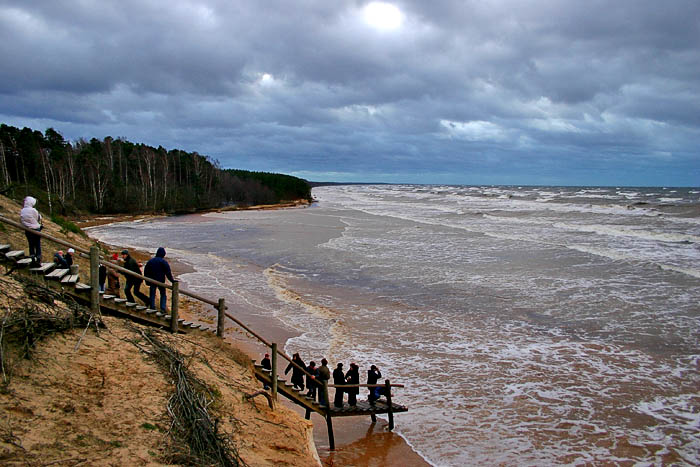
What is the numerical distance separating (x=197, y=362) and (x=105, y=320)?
172 cm

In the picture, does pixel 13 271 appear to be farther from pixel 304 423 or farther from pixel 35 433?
pixel 304 423

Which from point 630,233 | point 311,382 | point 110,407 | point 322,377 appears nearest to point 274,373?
point 311,382

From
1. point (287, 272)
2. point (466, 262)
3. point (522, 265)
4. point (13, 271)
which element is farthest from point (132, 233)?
point (13, 271)

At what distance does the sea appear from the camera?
9398 mm

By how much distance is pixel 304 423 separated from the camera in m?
8.84

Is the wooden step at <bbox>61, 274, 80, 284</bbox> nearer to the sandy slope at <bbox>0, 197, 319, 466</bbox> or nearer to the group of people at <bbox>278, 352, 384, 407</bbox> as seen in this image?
the sandy slope at <bbox>0, 197, 319, 466</bbox>

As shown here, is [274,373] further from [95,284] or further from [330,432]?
[95,284]

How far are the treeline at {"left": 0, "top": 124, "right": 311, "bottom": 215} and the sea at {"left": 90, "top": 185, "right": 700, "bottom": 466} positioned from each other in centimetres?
3449

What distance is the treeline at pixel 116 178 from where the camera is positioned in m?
60.8

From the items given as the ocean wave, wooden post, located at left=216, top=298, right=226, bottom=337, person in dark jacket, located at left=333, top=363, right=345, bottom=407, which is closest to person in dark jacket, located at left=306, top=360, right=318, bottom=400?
person in dark jacket, located at left=333, top=363, right=345, bottom=407

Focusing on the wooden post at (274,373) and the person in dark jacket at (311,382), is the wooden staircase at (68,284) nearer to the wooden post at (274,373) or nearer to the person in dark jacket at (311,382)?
the wooden post at (274,373)

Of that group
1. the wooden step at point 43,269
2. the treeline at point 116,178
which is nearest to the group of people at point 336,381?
the wooden step at point 43,269

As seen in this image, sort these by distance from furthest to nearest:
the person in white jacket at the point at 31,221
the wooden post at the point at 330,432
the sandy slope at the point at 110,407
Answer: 1. the person in white jacket at the point at 31,221
2. the wooden post at the point at 330,432
3. the sandy slope at the point at 110,407

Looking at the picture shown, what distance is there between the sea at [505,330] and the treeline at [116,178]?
113ft
